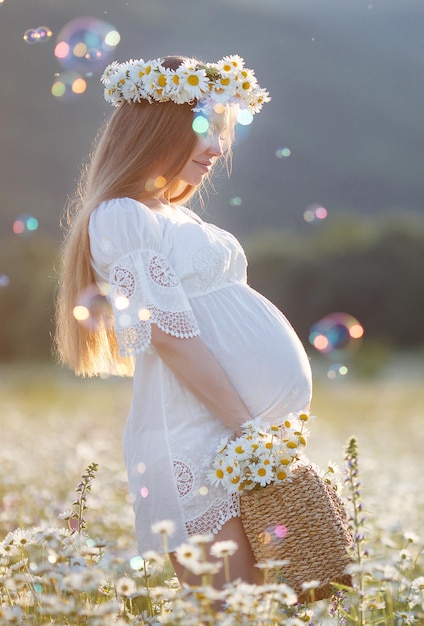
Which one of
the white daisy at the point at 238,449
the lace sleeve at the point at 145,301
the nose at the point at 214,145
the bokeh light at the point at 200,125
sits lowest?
the white daisy at the point at 238,449

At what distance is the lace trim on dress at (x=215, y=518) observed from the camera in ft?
9.95

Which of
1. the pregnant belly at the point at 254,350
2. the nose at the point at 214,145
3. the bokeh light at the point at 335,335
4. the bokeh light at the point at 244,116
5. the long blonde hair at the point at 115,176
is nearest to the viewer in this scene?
the pregnant belly at the point at 254,350

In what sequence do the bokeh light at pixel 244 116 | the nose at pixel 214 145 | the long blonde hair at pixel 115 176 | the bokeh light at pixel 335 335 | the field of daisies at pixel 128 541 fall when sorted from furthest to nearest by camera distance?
the bokeh light at pixel 335 335 → the bokeh light at pixel 244 116 → the nose at pixel 214 145 → the long blonde hair at pixel 115 176 → the field of daisies at pixel 128 541

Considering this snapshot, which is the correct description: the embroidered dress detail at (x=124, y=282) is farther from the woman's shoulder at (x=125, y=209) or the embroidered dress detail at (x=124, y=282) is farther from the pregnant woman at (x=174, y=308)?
the woman's shoulder at (x=125, y=209)

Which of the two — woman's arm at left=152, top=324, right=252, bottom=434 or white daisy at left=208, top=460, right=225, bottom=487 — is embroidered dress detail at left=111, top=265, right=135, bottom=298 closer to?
woman's arm at left=152, top=324, right=252, bottom=434

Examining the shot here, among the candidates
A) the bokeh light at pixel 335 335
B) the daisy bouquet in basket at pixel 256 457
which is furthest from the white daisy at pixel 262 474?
the bokeh light at pixel 335 335

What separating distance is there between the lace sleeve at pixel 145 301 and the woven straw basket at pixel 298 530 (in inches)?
24.2

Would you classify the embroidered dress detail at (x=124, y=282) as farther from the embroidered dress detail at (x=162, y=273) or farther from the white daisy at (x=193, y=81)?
the white daisy at (x=193, y=81)

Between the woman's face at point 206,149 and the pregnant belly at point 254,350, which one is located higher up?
the woman's face at point 206,149

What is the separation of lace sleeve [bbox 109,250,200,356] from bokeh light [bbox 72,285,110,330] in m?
0.29

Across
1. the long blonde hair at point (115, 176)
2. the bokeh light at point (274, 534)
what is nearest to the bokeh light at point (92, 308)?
the long blonde hair at point (115, 176)

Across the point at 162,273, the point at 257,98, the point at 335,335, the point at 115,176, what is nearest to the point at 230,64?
the point at 257,98

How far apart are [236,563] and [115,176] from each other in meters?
1.46

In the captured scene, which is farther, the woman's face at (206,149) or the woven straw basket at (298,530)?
the woman's face at (206,149)
